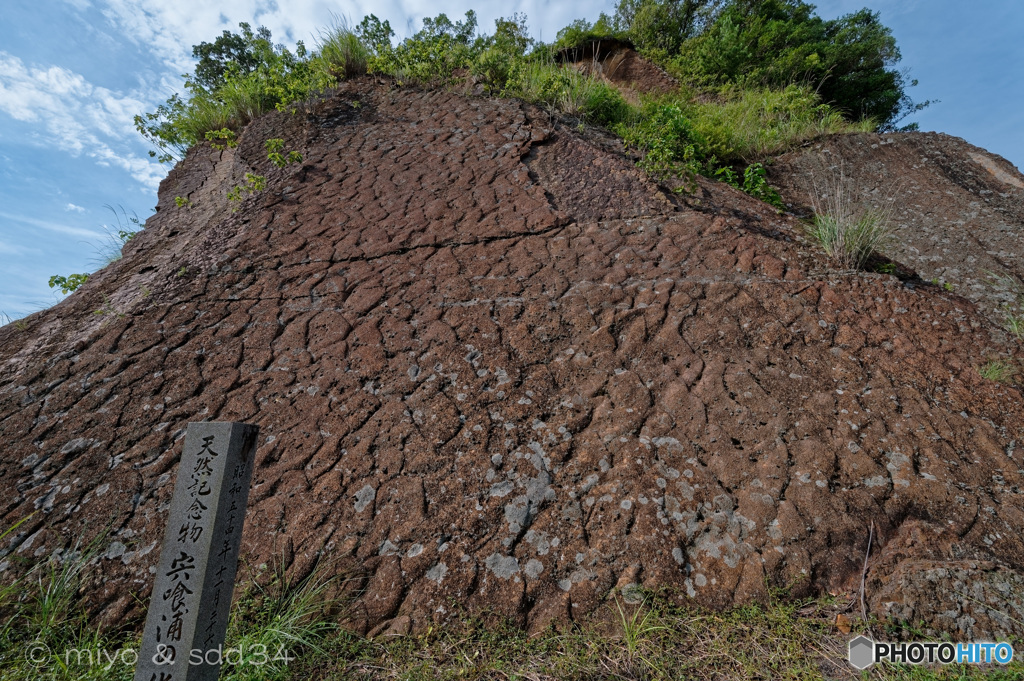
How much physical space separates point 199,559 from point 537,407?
1644 mm

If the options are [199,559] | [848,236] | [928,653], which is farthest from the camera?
[848,236]

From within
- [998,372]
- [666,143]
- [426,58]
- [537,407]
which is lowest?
[998,372]

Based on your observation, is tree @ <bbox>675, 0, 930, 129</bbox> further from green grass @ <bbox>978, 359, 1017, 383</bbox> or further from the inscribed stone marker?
the inscribed stone marker

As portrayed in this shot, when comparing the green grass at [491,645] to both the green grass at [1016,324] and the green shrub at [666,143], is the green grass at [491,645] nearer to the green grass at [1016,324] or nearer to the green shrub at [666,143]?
the green grass at [1016,324]

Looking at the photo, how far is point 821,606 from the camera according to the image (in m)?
2.03

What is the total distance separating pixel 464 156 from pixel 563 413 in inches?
122

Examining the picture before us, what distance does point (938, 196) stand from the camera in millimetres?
4746

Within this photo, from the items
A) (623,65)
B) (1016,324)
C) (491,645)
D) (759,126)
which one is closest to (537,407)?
(491,645)

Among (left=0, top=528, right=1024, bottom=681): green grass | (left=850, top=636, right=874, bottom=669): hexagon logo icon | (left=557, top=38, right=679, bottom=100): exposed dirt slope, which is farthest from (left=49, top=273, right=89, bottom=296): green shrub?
(left=557, top=38, right=679, bottom=100): exposed dirt slope

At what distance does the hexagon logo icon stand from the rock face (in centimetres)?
19

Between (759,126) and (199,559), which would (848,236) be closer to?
(759,126)

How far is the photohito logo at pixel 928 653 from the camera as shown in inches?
71.8

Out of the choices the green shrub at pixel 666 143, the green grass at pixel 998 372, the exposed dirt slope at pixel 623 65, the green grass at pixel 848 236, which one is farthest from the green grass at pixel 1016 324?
the exposed dirt slope at pixel 623 65

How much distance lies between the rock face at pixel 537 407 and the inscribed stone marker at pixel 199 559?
0.60 meters
